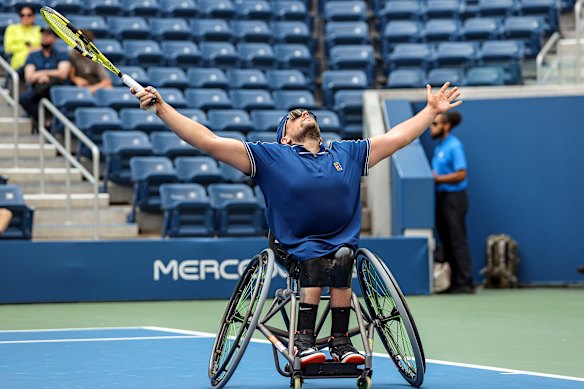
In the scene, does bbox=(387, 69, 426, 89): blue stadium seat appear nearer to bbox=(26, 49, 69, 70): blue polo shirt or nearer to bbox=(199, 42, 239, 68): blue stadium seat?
bbox=(199, 42, 239, 68): blue stadium seat

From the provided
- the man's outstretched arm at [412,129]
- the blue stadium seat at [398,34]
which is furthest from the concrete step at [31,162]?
the man's outstretched arm at [412,129]

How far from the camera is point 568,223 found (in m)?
15.2

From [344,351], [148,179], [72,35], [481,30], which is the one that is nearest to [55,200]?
[148,179]

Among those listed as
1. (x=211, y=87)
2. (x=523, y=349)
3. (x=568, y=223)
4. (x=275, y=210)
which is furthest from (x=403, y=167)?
(x=275, y=210)

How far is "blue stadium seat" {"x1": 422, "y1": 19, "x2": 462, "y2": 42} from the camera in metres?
20.6

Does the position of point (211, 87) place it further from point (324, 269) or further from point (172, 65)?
point (324, 269)

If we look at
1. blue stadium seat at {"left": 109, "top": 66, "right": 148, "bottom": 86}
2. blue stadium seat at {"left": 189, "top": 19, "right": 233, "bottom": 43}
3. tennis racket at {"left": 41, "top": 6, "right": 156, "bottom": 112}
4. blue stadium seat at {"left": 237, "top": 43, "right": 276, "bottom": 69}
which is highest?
blue stadium seat at {"left": 189, "top": 19, "right": 233, "bottom": 43}

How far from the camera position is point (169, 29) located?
19.6m

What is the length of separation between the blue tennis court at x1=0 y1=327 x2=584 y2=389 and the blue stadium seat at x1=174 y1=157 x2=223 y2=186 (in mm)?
5904

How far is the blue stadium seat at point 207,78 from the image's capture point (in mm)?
18094

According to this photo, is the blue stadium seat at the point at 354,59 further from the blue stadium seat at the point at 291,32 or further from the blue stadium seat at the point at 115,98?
the blue stadium seat at the point at 115,98

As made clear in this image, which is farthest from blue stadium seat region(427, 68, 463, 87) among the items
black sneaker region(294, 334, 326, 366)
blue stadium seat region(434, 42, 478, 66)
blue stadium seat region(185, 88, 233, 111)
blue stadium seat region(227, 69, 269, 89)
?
black sneaker region(294, 334, 326, 366)

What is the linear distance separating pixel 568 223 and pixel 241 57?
21.3 ft

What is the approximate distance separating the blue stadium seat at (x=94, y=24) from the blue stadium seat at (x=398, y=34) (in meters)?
4.86
